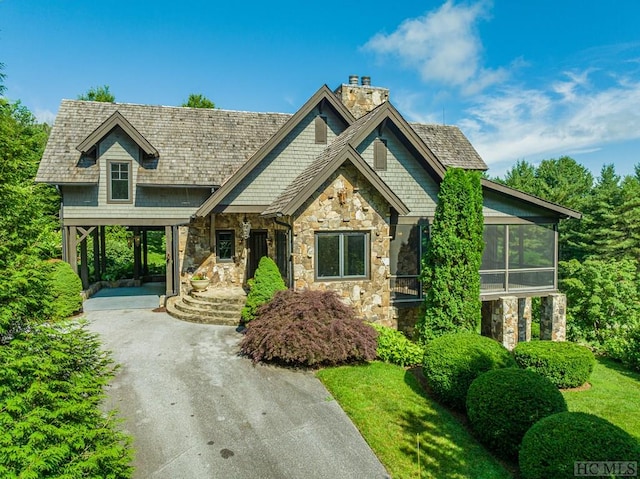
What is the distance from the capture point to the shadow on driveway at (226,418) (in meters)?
5.86

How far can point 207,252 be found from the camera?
1683 cm

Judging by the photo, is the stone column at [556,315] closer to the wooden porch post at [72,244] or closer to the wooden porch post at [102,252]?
the wooden porch post at [72,244]

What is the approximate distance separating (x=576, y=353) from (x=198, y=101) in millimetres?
38457

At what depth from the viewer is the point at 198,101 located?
39.1m

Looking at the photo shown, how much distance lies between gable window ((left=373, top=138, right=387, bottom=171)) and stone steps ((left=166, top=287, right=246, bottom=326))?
6.96 m

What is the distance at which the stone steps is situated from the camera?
43.3 feet

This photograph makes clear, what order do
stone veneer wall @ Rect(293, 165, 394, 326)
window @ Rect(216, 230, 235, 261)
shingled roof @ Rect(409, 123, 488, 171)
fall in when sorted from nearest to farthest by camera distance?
stone veneer wall @ Rect(293, 165, 394, 326), window @ Rect(216, 230, 235, 261), shingled roof @ Rect(409, 123, 488, 171)

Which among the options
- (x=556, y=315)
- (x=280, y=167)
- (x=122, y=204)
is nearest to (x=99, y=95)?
(x=122, y=204)

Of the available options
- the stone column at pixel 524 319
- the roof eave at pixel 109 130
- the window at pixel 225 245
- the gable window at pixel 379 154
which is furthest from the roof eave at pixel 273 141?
the stone column at pixel 524 319

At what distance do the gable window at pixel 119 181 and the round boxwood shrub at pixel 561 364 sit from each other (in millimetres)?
15287

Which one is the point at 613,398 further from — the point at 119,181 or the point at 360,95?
the point at 119,181

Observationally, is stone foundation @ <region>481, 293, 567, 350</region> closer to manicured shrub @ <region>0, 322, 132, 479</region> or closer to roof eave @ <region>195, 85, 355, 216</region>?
roof eave @ <region>195, 85, 355, 216</region>

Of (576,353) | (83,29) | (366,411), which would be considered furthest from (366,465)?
(83,29)

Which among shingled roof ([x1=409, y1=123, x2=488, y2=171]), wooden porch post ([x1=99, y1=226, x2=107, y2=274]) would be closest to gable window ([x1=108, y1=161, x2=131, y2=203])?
wooden porch post ([x1=99, y1=226, x2=107, y2=274])
